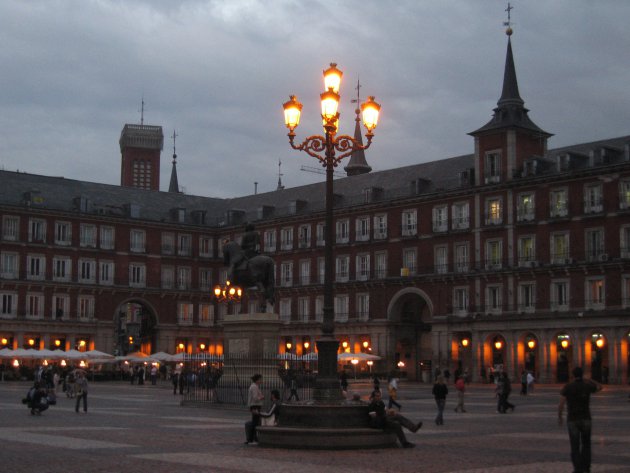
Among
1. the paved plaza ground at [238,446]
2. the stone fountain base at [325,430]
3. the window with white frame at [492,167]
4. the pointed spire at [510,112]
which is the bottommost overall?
the paved plaza ground at [238,446]

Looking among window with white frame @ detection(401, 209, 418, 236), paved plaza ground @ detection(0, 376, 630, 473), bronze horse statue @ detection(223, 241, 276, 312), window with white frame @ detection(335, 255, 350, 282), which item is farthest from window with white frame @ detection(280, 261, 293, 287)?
paved plaza ground @ detection(0, 376, 630, 473)

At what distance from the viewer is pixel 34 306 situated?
92.4 metres

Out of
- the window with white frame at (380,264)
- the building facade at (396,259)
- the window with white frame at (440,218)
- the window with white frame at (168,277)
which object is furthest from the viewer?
the window with white frame at (168,277)

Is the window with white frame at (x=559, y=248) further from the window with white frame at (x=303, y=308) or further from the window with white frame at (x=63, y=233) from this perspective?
the window with white frame at (x=63, y=233)

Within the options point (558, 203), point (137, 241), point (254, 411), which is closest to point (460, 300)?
point (558, 203)

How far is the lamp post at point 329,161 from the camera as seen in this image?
76.1ft

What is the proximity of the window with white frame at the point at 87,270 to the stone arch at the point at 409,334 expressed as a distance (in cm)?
2846

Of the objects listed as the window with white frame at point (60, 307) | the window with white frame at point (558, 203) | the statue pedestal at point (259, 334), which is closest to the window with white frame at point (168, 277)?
the window with white frame at point (60, 307)

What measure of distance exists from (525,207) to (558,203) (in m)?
3.03

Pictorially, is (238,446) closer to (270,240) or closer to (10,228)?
(10,228)

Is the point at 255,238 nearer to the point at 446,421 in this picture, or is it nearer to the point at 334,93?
the point at 446,421

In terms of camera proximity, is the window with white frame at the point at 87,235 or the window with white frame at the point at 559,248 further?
the window with white frame at the point at 87,235

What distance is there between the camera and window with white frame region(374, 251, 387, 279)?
295 feet

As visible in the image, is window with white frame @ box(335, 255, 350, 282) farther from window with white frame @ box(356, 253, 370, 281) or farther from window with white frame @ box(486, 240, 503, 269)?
window with white frame @ box(486, 240, 503, 269)
